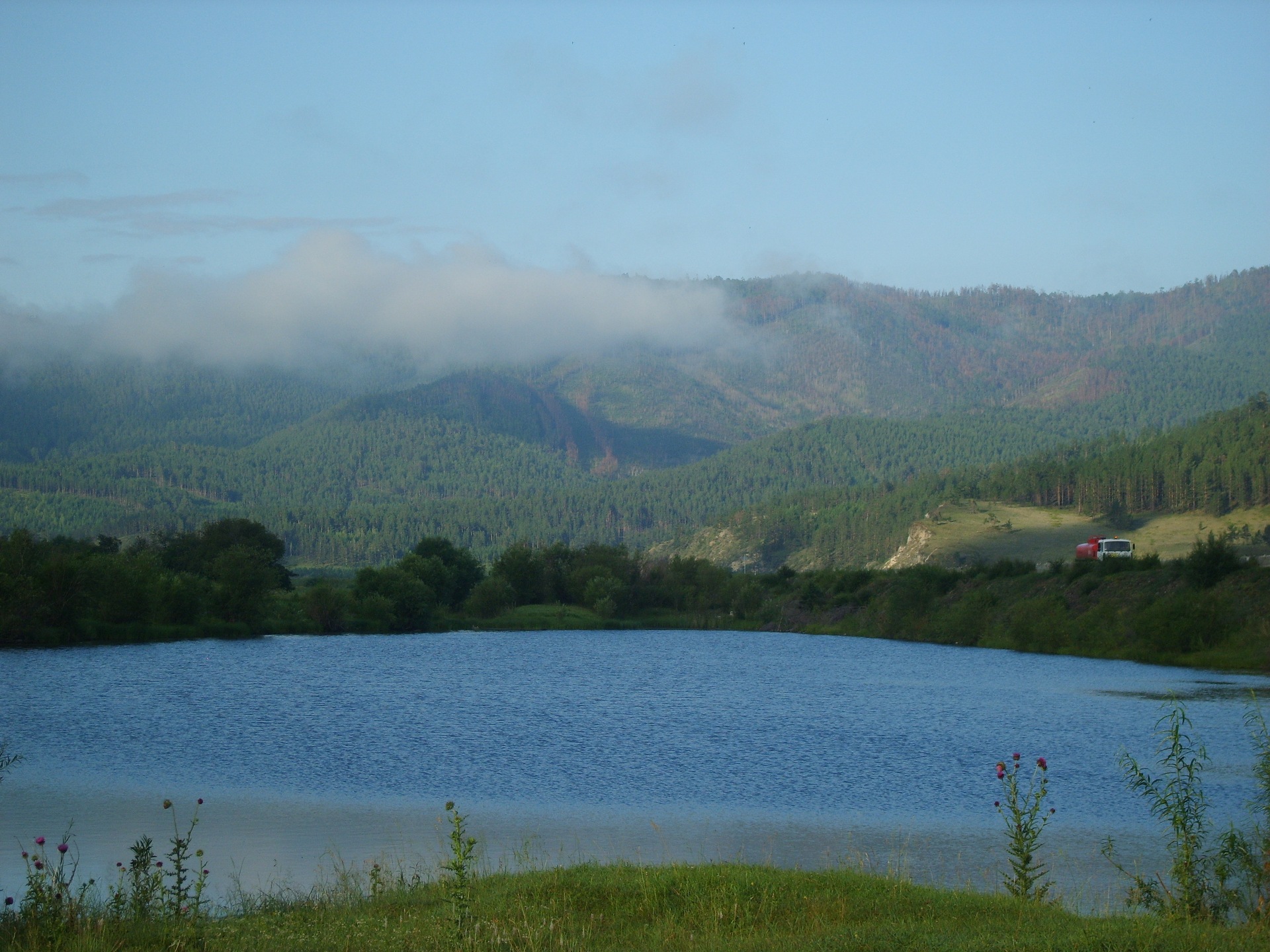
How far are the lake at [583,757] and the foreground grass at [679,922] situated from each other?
5498 millimetres

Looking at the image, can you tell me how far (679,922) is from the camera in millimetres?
17078

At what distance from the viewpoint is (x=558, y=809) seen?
32719 millimetres

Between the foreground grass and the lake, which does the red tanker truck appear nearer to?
the lake

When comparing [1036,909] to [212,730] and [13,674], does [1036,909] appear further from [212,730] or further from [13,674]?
[13,674]

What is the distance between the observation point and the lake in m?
27.8

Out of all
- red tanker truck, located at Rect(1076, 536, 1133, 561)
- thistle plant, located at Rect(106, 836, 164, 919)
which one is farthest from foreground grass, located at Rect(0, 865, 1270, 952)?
red tanker truck, located at Rect(1076, 536, 1133, 561)

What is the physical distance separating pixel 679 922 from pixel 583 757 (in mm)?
25737

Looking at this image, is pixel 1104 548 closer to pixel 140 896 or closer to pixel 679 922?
pixel 679 922

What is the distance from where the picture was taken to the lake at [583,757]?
27828mm

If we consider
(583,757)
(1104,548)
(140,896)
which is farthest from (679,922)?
(1104,548)

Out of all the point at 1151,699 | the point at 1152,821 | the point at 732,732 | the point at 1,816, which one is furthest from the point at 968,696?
the point at 1,816

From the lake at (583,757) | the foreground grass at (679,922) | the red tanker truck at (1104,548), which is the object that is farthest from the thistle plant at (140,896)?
the red tanker truck at (1104,548)

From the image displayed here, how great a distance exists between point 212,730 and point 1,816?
19379 millimetres

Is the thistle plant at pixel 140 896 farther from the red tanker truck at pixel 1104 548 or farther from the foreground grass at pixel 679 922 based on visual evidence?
the red tanker truck at pixel 1104 548
